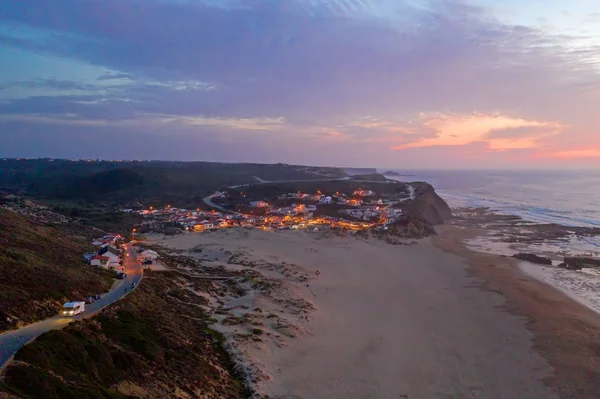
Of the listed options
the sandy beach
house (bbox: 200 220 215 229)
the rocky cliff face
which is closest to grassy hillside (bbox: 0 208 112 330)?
the sandy beach

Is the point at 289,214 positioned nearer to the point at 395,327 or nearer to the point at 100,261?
the point at 100,261

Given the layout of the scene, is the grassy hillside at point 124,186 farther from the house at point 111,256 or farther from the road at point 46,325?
the road at point 46,325

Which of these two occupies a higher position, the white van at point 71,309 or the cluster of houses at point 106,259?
the white van at point 71,309

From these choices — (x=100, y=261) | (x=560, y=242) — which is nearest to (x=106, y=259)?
(x=100, y=261)

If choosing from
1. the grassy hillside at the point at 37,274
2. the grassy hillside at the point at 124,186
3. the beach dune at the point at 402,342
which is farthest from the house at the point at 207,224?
the grassy hillside at the point at 37,274

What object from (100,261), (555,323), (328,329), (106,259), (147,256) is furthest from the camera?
(147,256)

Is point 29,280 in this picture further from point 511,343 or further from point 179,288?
point 511,343
